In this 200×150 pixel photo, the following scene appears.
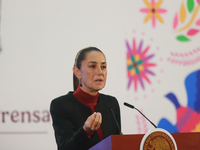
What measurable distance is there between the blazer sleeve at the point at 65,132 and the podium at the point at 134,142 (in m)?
0.15

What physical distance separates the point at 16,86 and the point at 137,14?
51.0 inches

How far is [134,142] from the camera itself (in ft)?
4.10

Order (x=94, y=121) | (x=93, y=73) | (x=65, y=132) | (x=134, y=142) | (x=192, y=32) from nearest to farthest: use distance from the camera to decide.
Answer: (x=134, y=142) < (x=94, y=121) < (x=65, y=132) < (x=93, y=73) < (x=192, y=32)

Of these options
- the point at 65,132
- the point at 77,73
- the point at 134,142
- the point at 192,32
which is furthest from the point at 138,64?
the point at 134,142

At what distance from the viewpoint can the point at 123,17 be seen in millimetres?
2885

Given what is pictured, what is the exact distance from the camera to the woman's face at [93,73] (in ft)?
6.49

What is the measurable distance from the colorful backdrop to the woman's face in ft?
2.43

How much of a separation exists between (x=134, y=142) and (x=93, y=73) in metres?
0.81

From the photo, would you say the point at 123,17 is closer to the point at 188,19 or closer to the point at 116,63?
the point at 116,63

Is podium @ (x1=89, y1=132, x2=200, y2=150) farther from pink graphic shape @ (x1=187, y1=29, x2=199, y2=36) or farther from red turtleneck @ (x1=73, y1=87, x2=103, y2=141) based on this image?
pink graphic shape @ (x1=187, y1=29, x2=199, y2=36)

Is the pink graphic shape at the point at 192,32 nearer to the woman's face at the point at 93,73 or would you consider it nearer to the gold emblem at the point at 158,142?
the woman's face at the point at 93,73

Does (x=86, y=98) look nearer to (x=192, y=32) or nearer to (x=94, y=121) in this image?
(x=94, y=121)

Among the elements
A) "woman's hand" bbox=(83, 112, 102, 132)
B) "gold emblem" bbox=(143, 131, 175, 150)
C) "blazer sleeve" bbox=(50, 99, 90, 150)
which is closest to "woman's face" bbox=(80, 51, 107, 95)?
"blazer sleeve" bbox=(50, 99, 90, 150)

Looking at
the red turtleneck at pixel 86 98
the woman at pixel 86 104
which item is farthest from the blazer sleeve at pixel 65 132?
the red turtleneck at pixel 86 98
